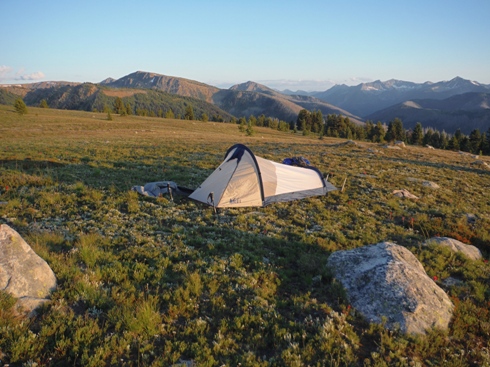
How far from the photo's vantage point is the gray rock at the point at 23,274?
19.5ft

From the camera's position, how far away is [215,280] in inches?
306

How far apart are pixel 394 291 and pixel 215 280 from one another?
15.0ft

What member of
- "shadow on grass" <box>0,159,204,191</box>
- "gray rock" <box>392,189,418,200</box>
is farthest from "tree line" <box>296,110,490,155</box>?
"shadow on grass" <box>0,159,204,191</box>

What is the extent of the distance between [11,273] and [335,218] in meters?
12.2

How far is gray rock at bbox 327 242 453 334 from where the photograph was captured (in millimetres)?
6676

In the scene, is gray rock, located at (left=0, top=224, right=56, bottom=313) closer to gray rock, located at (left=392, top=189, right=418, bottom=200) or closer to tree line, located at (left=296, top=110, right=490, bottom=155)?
gray rock, located at (left=392, top=189, right=418, bottom=200)

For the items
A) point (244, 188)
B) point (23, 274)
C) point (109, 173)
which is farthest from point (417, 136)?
point (23, 274)

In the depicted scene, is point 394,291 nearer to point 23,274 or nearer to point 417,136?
point 23,274

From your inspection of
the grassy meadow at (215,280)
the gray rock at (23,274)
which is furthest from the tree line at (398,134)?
the gray rock at (23,274)

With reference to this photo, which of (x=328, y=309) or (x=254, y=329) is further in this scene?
(x=328, y=309)

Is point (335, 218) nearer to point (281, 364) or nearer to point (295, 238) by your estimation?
point (295, 238)

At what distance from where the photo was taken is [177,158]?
27.4m

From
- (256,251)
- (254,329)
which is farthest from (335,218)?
(254,329)

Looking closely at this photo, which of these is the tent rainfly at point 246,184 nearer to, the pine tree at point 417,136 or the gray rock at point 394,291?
the gray rock at point 394,291
